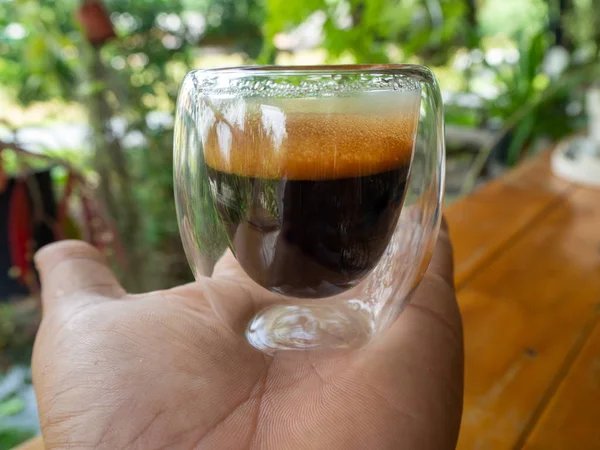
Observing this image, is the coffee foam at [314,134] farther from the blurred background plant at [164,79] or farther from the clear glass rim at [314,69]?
the blurred background plant at [164,79]

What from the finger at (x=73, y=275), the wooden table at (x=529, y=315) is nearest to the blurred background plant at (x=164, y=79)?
the finger at (x=73, y=275)

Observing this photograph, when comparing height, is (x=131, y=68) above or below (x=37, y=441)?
above

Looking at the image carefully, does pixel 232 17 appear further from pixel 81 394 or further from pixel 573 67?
pixel 81 394

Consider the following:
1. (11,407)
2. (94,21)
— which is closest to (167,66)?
(94,21)

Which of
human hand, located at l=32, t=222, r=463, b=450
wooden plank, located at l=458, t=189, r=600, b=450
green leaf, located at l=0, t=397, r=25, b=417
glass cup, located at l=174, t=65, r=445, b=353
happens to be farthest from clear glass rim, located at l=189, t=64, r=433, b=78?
green leaf, located at l=0, t=397, r=25, b=417

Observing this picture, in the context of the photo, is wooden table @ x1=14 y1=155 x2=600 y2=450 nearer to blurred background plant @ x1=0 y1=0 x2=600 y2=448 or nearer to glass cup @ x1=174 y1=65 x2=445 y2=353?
glass cup @ x1=174 y1=65 x2=445 y2=353

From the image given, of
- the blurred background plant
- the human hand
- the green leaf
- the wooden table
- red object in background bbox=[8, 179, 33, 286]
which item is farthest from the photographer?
the blurred background plant

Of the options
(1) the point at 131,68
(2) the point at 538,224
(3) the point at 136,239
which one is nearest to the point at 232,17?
(1) the point at 131,68
